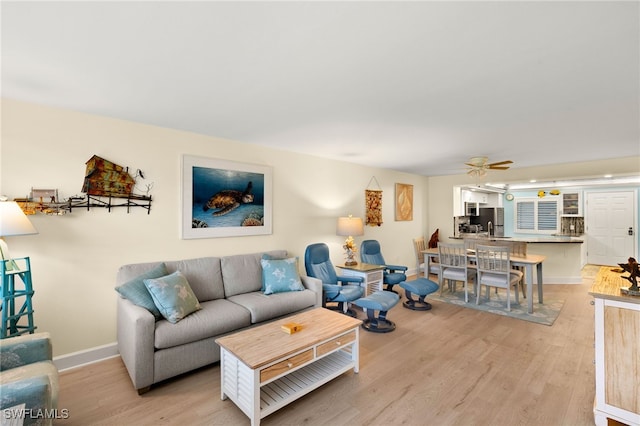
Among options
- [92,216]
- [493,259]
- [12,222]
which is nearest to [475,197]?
[493,259]

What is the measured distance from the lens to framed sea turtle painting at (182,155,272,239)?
3367mm

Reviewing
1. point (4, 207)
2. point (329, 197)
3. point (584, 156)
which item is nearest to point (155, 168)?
point (4, 207)

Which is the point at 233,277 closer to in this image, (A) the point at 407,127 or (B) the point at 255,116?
(B) the point at 255,116

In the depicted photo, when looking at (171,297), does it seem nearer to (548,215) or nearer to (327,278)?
(327,278)

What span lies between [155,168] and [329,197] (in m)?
2.67

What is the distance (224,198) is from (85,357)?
2.07m

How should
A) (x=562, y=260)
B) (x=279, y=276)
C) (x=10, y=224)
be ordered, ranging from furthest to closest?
(x=562, y=260) → (x=279, y=276) → (x=10, y=224)

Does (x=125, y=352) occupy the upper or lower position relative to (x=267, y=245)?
lower

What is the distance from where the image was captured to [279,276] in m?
3.51

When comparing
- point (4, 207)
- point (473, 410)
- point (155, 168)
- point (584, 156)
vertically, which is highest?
point (584, 156)

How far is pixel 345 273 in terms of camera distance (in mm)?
4629

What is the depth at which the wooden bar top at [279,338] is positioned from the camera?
2025mm

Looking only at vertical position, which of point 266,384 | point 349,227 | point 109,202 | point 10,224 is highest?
point 109,202

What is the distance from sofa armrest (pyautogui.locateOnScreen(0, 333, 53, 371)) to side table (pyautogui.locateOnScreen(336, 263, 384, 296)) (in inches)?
134
